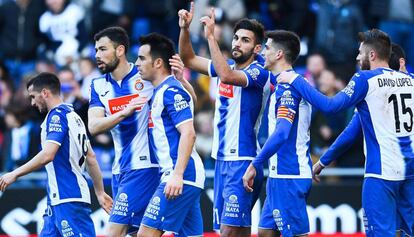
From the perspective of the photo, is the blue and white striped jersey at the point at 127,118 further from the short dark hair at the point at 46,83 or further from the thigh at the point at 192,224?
the thigh at the point at 192,224

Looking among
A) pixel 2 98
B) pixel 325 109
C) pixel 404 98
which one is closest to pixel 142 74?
pixel 325 109

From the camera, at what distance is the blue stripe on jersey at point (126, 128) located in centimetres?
1301

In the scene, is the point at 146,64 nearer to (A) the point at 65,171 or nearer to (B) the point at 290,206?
(A) the point at 65,171

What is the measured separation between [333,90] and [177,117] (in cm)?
676

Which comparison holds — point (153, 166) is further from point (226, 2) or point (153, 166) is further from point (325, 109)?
point (226, 2)

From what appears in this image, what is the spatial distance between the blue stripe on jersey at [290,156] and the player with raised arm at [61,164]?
7.09 ft

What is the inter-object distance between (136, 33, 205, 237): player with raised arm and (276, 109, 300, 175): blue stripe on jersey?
3.11ft

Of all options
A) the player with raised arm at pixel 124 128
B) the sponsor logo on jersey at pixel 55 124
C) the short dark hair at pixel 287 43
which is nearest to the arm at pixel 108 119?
the player with raised arm at pixel 124 128

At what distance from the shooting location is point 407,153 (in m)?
12.5

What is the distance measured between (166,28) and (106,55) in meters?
7.48

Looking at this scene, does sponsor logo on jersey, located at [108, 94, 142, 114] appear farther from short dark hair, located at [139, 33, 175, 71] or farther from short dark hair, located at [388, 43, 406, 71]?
short dark hair, located at [388, 43, 406, 71]

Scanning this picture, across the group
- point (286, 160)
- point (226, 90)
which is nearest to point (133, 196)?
point (226, 90)

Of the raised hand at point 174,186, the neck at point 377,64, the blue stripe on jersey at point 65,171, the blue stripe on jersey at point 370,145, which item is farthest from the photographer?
the blue stripe on jersey at point 65,171

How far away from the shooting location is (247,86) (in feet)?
42.8
